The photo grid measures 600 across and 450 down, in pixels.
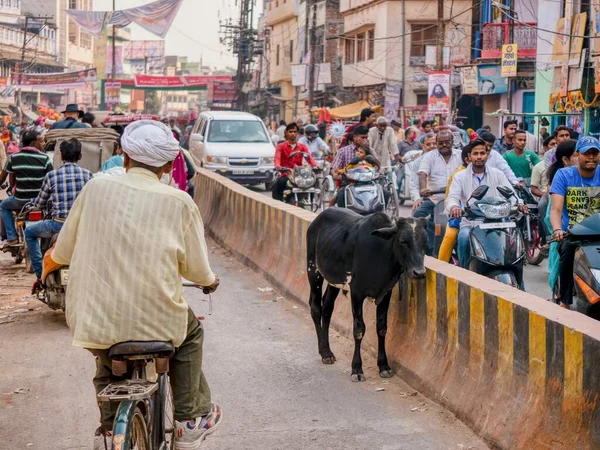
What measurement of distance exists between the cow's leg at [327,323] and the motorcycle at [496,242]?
113 centimetres

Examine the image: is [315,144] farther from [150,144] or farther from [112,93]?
[112,93]

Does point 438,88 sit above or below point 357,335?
above

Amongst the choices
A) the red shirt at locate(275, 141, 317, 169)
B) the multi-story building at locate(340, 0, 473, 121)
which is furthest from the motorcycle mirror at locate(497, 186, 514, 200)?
the multi-story building at locate(340, 0, 473, 121)

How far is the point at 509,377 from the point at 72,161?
5.50m

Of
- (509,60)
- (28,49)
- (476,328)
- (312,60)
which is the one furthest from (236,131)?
(28,49)

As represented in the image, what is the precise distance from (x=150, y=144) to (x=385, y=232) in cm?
308

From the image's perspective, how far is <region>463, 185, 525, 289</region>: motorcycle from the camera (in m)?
7.96

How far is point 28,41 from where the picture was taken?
227 feet

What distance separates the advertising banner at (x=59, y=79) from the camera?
61344 millimetres

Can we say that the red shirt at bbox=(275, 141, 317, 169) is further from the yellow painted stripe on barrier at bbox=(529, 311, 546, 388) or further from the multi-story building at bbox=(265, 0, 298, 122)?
the multi-story building at bbox=(265, 0, 298, 122)

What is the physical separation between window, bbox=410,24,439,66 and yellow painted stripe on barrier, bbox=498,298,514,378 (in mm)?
42442

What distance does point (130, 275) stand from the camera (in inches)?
169

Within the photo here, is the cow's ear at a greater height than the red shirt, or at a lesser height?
lesser

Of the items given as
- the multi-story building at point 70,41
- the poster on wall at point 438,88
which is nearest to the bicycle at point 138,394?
the poster on wall at point 438,88
